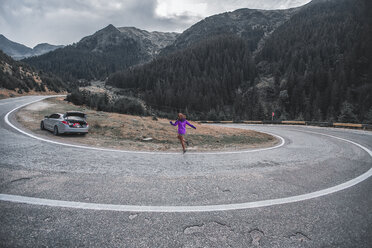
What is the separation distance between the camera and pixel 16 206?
2.40 meters

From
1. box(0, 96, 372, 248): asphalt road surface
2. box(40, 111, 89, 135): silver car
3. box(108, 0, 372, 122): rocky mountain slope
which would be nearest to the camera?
box(0, 96, 372, 248): asphalt road surface

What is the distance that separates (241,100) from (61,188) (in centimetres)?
9767

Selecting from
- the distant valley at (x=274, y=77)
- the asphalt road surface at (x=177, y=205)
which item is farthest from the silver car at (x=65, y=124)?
the distant valley at (x=274, y=77)

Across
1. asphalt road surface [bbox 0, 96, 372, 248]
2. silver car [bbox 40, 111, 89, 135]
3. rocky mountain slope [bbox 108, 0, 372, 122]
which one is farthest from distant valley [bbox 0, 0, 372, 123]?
asphalt road surface [bbox 0, 96, 372, 248]

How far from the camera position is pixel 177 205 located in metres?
2.65

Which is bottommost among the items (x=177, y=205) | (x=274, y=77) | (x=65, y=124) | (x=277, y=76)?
(x=177, y=205)

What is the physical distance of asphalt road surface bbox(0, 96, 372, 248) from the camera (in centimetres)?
199

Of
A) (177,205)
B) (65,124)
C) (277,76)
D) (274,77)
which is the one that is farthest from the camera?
(274,77)

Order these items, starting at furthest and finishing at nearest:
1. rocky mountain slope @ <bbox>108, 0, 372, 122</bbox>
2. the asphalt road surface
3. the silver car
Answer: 1. rocky mountain slope @ <bbox>108, 0, 372, 122</bbox>
2. the silver car
3. the asphalt road surface

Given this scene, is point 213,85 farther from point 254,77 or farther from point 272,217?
point 272,217

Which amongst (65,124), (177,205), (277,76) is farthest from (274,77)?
(177,205)

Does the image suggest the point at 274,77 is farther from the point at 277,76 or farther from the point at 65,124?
the point at 65,124

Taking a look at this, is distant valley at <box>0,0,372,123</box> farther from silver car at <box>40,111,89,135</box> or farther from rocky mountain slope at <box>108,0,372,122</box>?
silver car at <box>40,111,89,135</box>

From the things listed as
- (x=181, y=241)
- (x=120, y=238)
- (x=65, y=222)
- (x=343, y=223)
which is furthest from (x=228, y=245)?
(x=65, y=222)
